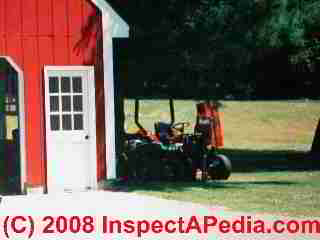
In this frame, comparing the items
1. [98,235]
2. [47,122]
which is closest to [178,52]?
[47,122]

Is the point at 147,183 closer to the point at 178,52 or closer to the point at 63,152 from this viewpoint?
the point at 63,152

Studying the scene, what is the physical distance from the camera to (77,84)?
605 inches

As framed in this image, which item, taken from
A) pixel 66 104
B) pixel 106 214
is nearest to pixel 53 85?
pixel 66 104

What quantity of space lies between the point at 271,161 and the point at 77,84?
714 cm

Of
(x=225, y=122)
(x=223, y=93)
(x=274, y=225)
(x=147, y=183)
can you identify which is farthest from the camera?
(x=225, y=122)

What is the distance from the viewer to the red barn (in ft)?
49.0

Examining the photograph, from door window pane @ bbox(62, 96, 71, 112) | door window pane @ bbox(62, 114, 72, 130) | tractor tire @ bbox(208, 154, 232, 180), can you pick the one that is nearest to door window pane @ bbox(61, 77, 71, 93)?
door window pane @ bbox(62, 96, 71, 112)

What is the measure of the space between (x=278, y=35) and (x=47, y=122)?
493cm

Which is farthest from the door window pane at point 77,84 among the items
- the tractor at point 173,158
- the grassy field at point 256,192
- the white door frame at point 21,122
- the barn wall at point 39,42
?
the tractor at point 173,158

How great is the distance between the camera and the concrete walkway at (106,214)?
9617mm

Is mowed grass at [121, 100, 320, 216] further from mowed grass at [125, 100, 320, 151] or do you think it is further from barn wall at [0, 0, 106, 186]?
barn wall at [0, 0, 106, 186]

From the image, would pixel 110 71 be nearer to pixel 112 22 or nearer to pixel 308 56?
pixel 112 22

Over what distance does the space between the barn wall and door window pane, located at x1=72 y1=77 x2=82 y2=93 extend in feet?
0.88

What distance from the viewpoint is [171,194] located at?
1473 cm
